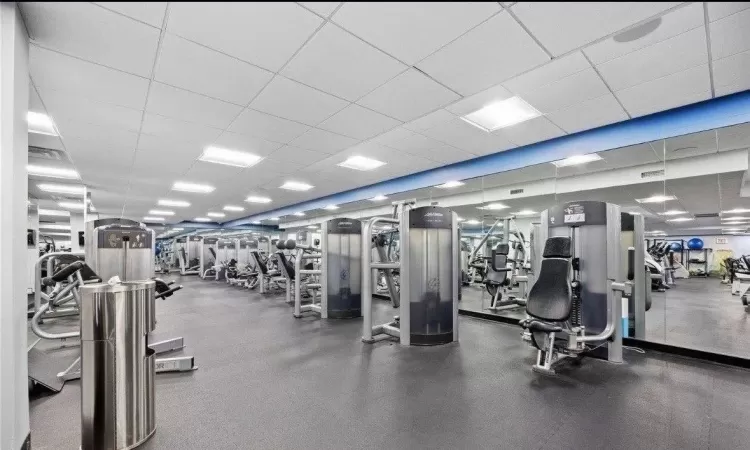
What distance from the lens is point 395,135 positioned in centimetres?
456

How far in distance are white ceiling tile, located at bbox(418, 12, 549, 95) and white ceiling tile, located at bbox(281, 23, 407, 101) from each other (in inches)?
14.9

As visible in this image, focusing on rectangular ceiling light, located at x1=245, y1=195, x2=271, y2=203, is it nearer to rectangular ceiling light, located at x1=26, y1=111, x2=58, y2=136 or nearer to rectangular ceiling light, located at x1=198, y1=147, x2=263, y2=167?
rectangular ceiling light, located at x1=198, y1=147, x2=263, y2=167

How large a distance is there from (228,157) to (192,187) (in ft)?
10.7

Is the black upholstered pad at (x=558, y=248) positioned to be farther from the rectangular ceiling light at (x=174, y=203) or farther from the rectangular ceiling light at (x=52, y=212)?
the rectangular ceiling light at (x=52, y=212)

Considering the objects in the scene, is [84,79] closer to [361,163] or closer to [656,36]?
[361,163]

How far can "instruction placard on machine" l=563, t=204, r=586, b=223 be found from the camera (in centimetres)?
356

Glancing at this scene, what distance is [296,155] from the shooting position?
550 centimetres

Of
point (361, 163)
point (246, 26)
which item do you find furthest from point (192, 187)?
point (246, 26)

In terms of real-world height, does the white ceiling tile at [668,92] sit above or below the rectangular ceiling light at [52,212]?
above

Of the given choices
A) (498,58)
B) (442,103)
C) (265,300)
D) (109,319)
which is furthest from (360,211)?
(109,319)

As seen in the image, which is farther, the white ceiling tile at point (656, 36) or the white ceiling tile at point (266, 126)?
the white ceiling tile at point (266, 126)

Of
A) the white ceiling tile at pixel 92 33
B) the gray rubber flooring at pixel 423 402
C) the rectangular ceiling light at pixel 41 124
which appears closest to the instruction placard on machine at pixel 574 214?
the gray rubber flooring at pixel 423 402

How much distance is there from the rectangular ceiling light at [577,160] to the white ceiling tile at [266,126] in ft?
13.4

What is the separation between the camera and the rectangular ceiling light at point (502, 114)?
144 inches
